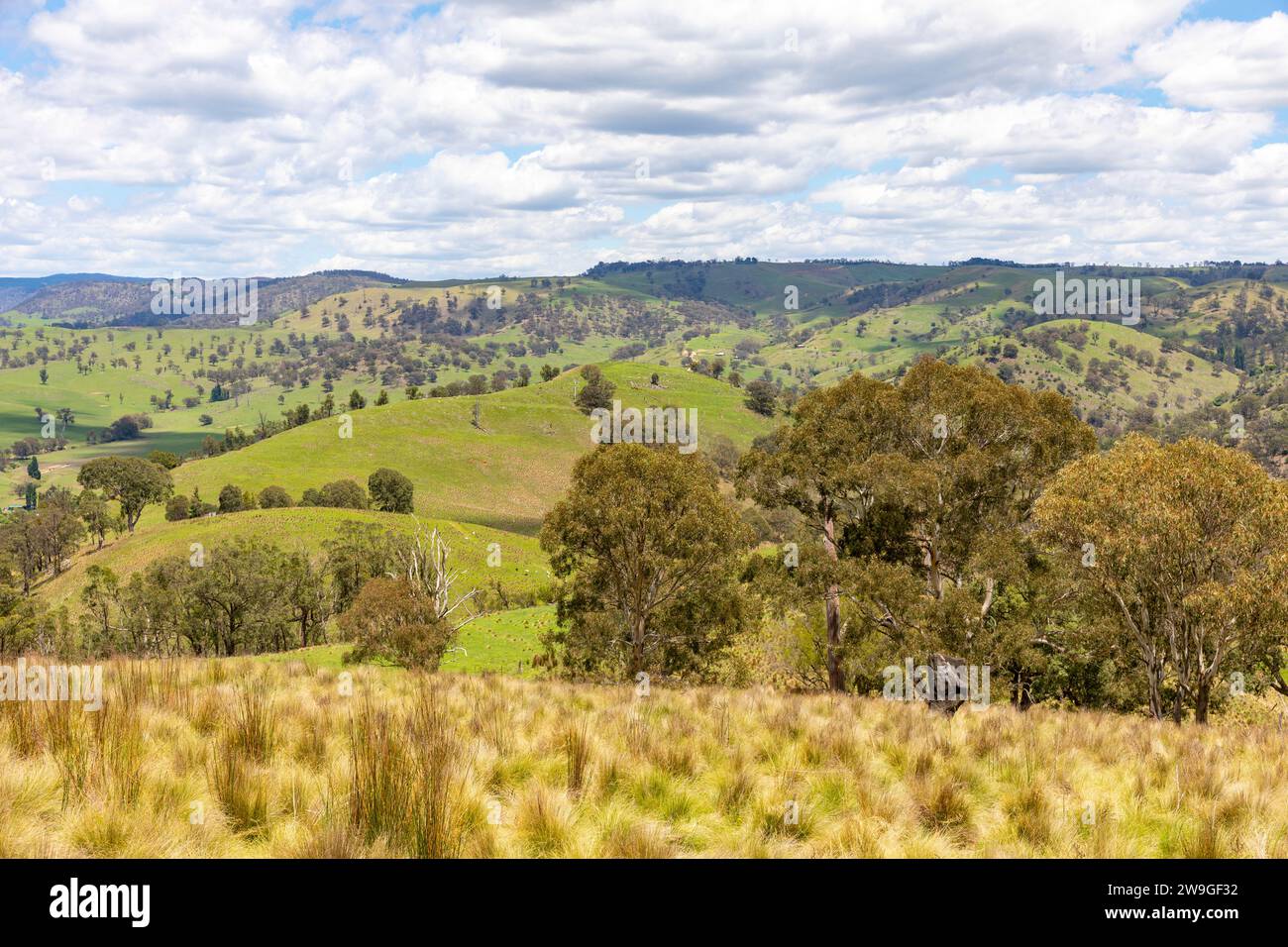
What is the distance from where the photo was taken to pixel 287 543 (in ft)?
397

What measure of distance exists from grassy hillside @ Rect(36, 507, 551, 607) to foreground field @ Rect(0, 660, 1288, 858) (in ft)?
343

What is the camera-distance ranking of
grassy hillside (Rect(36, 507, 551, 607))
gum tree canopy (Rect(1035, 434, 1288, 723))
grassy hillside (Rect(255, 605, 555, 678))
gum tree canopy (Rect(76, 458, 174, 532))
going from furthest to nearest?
gum tree canopy (Rect(76, 458, 174, 532)), grassy hillside (Rect(36, 507, 551, 607)), grassy hillside (Rect(255, 605, 555, 678)), gum tree canopy (Rect(1035, 434, 1288, 723))

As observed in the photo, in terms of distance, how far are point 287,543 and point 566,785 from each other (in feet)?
414

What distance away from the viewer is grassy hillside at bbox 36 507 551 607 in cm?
11806

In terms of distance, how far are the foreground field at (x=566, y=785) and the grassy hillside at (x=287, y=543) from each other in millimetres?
104436

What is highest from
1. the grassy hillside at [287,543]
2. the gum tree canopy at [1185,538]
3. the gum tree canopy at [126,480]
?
the gum tree canopy at [1185,538]

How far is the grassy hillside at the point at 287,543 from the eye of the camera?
11806 centimetres

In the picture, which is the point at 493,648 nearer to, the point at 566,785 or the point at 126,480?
the point at 566,785

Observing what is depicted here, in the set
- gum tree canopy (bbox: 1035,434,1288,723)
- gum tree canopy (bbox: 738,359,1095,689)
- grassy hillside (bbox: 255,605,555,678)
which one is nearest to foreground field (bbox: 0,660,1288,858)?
gum tree canopy (bbox: 1035,434,1288,723)
